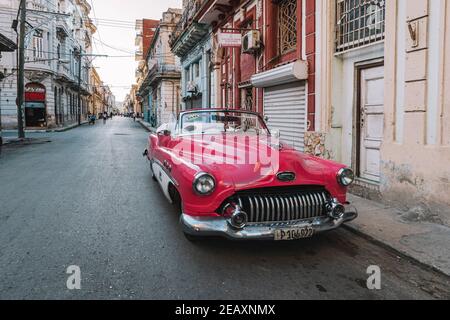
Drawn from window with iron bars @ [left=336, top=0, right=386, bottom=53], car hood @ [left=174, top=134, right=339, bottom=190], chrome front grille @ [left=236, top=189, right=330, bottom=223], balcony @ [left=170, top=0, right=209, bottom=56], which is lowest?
chrome front grille @ [left=236, top=189, right=330, bottom=223]

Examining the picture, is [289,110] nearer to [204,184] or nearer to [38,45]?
[204,184]

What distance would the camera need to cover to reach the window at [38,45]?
28.5 meters

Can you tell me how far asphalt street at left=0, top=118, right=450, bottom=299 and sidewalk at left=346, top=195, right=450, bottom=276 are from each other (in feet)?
0.39

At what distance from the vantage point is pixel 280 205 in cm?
349

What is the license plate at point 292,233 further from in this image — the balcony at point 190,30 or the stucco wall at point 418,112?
the balcony at point 190,30

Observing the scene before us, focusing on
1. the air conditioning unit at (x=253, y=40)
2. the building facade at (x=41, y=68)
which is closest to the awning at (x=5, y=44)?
the building facade at (x=41, y=68)

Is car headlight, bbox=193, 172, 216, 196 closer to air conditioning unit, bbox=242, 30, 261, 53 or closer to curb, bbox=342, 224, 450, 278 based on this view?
curb, bbox=342, 224, 450, 278

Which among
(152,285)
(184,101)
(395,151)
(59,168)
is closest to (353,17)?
(395,151)

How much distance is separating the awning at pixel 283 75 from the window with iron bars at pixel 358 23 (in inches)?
37.0

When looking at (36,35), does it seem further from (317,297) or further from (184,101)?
(317,297)

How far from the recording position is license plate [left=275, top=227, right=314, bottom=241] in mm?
3359

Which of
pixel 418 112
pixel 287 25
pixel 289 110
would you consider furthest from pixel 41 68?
pixel 418 112

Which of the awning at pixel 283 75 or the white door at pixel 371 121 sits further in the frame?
the awning at pixel 283 75

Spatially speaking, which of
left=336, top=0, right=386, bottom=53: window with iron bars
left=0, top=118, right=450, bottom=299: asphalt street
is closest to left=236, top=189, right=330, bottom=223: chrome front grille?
left=0, top=118, right=450, bottom=299: asphalt street
